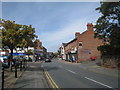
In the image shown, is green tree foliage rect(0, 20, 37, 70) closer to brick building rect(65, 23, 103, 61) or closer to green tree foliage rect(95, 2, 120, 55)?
green tree foliage rect(95, 2, 120, 55)

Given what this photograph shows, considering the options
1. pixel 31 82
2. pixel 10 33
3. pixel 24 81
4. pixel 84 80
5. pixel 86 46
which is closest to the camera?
pixel 31 82

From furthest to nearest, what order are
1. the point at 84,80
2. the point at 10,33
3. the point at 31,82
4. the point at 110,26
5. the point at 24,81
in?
the point at 110,26 < the point at 10,33 < the point at 84,80 < the point at 24,81 < the point at 31,82

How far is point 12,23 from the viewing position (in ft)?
61.4

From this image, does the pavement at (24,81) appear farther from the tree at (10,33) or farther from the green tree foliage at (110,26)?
the green tree foliage at (110,26)

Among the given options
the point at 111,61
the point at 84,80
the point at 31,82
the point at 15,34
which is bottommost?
Result: the point at 84,80

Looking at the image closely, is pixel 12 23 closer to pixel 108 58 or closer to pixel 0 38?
pixel 0 38

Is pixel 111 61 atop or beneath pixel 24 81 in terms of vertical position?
atop

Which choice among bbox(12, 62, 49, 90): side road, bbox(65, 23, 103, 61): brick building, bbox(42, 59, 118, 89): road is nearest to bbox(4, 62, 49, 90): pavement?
bbox(12, 62, 49, 90): side road

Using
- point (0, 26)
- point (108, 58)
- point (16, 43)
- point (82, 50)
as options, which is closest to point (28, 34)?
point (16, 43)

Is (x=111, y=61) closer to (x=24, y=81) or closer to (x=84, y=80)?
(x=84, y=80)

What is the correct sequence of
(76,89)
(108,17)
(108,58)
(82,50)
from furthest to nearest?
(82,50)
(108,58)
(108,17)
(76,89)

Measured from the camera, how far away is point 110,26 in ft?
76.1

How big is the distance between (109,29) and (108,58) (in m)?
4.71

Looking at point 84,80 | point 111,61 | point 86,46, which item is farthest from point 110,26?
point 86,46
